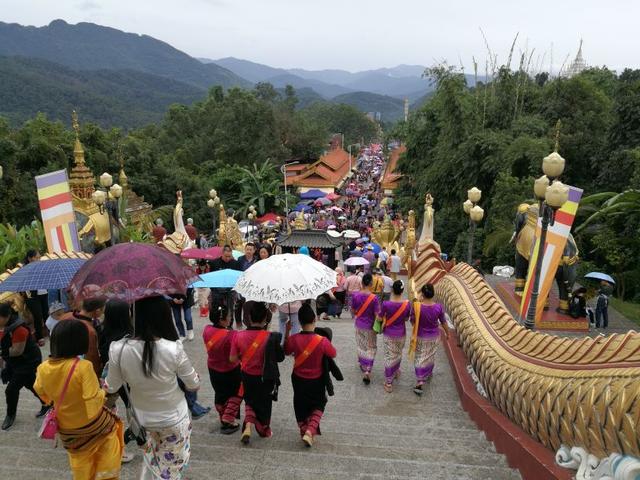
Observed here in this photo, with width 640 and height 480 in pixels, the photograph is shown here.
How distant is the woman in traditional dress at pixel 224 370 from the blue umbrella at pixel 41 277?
1.81 meters

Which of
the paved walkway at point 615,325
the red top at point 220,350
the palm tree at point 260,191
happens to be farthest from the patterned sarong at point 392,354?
the palm tree at point 260,191

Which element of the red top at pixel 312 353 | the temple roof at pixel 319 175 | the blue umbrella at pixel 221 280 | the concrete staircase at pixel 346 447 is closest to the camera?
the concrete staircase at pixel 346 447

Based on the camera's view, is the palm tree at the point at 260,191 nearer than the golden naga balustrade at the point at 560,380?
No

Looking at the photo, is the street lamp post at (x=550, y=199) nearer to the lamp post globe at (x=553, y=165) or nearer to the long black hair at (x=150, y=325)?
the lamp post globe at (x=553, y=165)

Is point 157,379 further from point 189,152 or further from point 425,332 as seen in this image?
A: point 189,152

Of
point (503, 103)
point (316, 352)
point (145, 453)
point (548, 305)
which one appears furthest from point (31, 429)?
point (503, 103)

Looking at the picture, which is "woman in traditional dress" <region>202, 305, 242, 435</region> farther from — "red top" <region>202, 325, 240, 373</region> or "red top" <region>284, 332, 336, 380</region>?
"red top" <region>284, 332, 336, 380</region>

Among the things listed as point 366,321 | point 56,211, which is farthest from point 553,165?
point 56,211

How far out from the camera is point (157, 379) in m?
3.06

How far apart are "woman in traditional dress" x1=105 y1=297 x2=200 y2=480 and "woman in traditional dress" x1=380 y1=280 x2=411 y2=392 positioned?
3.00 meters

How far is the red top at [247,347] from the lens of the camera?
4.11 meters

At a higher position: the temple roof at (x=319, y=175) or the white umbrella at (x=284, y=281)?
the white umbrella at (x=284, y=281)

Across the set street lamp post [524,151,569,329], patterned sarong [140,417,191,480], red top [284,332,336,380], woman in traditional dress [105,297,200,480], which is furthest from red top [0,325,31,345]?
street lamp post [524,151,569,329]

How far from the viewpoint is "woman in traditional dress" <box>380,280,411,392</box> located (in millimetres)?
5742
